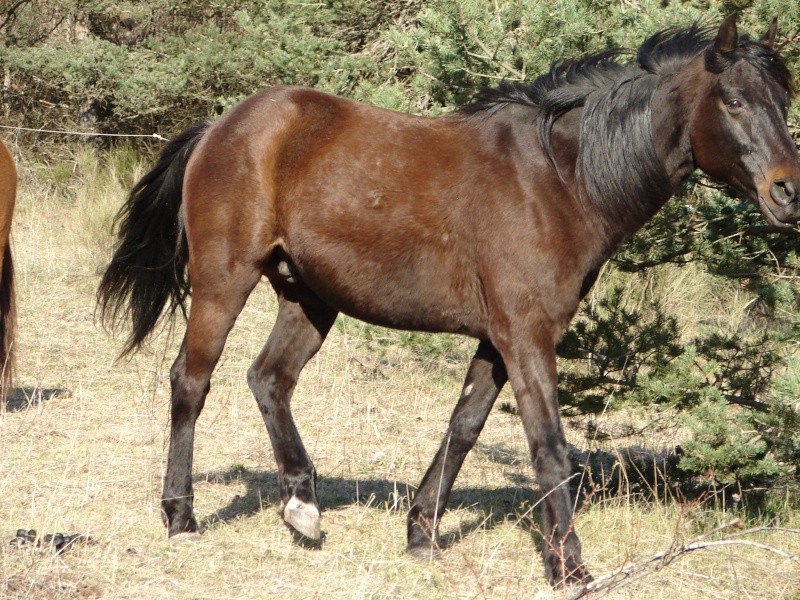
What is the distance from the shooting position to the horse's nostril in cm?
379

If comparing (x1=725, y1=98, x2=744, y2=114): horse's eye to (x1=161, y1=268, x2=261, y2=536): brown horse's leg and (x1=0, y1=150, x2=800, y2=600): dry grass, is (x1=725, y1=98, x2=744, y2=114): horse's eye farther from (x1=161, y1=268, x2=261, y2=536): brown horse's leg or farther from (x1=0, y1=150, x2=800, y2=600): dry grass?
(x1=161, y1=268, x2=261, y2=536): brown horse's leg

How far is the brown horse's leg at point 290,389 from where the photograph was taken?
4.68 meters

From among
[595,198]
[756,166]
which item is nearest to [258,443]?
[595,198]

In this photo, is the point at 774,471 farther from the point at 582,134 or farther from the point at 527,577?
the point at 582,134

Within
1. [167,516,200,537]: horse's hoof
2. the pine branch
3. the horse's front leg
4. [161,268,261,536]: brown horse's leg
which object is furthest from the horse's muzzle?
[167,516,200,537]: horse's hoof

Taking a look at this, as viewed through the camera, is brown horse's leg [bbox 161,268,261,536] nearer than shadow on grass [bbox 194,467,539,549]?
Yes

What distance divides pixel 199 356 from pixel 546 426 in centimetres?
169

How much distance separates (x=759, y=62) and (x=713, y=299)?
267 inches

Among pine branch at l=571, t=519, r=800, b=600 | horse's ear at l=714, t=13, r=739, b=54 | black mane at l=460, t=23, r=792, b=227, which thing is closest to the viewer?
pine branch at l=571, t=519, r=800, b=600

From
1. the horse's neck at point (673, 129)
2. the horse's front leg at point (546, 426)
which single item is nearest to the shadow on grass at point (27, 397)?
the horse's front leg at point (546, 426)

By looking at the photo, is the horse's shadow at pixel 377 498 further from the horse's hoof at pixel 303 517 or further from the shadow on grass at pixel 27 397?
the shadow on grass at pixel 27 397

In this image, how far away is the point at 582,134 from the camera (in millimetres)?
4320

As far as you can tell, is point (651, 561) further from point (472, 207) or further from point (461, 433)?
point (472, 207)

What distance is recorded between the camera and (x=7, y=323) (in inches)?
260
